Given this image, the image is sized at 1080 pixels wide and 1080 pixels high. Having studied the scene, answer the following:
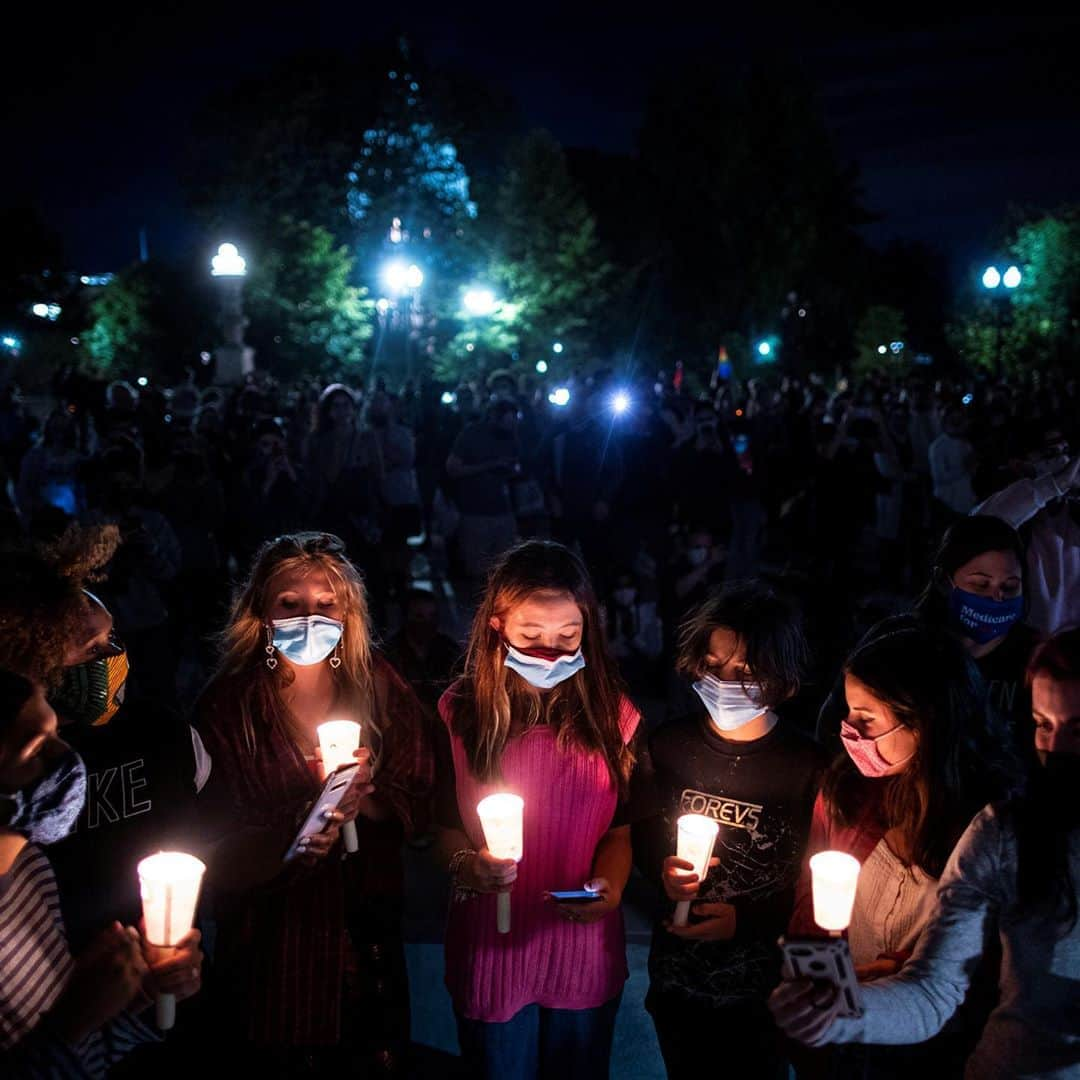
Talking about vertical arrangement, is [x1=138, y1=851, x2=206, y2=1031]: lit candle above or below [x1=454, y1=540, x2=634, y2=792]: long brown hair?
below

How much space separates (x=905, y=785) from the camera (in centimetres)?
281

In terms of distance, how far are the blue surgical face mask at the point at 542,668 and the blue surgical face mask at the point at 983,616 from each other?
5.04ft

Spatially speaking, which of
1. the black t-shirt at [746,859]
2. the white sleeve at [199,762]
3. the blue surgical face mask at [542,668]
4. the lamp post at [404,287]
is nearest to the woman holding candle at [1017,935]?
the black t-shirt at [746,859]

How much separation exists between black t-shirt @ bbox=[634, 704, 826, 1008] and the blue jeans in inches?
9.0

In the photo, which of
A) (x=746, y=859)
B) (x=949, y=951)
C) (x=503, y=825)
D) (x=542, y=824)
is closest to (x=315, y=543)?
(x=542, y=824)

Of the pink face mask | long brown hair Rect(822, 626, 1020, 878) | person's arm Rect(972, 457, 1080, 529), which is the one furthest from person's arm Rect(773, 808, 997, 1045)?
person's arm Rect(972, 457, 1080, 529)

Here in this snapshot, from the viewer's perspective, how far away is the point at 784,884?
3090 millimetres

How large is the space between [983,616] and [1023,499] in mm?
1554

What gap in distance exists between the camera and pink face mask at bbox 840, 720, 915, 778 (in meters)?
2.82

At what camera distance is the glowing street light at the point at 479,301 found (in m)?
41.4

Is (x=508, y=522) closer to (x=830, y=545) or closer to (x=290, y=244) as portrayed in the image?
(x=830, y=545)

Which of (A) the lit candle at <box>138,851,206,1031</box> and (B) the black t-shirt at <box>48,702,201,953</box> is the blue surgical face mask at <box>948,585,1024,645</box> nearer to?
(B) the black t-shirt at <box>48,702,201,953</box>

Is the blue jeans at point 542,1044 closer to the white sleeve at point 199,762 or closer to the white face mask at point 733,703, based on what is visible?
the white face mask at point 733,703

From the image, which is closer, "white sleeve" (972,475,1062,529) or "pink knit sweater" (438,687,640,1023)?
"pink knit sweater" (438,687,640,1023)
